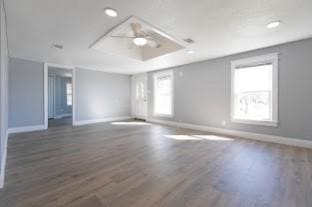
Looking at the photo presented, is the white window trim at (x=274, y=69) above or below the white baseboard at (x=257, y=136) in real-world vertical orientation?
above

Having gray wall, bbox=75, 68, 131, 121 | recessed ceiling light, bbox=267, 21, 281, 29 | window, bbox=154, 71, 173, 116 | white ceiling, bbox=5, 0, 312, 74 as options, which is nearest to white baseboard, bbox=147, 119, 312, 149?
window, bbox=154, 71, 173, 116

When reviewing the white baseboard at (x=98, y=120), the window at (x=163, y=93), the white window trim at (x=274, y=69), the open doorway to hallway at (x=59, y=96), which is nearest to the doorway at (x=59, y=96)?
the open doorway to hallway at (x=59, y=96)

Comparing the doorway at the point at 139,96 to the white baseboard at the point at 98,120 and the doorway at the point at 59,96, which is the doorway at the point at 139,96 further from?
the doorway at the point at 59,96

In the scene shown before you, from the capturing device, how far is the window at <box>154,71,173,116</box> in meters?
6.48

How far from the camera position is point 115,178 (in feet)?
7.09

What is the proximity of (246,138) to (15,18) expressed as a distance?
17.7 feet

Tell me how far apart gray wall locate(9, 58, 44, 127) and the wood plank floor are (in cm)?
180

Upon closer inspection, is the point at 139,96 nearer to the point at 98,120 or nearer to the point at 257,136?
the point at 98,120

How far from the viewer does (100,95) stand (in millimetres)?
7133

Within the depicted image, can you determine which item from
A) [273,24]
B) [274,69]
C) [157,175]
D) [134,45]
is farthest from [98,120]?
[273,24]

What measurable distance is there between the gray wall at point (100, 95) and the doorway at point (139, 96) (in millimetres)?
317

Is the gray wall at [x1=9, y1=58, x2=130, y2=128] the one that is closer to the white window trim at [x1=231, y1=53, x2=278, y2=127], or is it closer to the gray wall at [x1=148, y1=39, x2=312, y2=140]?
the gray wall at [x1=148, y1=39, x2=312, y2=140]

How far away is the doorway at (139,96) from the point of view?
7.60m

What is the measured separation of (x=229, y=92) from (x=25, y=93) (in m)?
6.33
